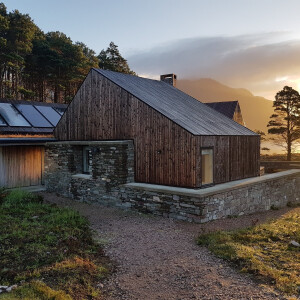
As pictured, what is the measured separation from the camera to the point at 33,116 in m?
19.0

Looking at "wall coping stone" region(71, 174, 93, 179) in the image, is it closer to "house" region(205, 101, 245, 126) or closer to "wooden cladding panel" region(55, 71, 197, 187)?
"wooden cladding panel" region(55, 71, 197, 187)

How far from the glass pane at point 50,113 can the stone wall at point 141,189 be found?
296cm

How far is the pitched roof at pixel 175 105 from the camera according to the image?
1277 centimetres

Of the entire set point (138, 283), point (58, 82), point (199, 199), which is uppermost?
point (58, 82)

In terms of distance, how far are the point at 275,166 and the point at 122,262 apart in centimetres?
2330

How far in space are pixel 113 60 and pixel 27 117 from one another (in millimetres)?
29021

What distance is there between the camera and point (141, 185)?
40.3ft

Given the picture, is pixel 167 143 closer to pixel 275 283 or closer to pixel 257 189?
pixel 257 189

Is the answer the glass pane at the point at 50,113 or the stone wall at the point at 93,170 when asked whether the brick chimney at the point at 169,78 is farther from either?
the stone wall at the point at 93,170

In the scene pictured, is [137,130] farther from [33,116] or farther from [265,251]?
[33,116]

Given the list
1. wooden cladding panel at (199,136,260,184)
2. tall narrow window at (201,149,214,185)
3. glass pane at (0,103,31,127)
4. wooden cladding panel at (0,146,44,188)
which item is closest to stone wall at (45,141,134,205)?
wooden cladding panel at (0,146,44,188)

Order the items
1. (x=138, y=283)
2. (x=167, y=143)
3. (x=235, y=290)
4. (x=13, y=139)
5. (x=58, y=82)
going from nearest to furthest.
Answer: (x=235, y=290) < (x=138, y=283) < (x=167, y=143) < (x=13, y=139) < (x=58, y=82)

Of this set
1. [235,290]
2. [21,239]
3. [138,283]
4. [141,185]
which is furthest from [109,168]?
[235,290]

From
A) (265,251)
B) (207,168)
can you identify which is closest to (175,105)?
(207,168)
